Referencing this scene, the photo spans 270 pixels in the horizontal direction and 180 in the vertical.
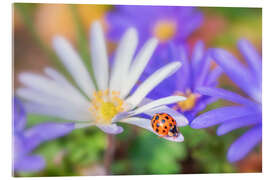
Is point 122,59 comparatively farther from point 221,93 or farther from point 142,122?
point 221,93

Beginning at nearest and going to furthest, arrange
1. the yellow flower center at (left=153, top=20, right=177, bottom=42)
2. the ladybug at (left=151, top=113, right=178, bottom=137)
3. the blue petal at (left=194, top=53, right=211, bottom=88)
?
the ladybug at (left=151, top=113, right=178, bottom=137)
the blue petal at (left=194, top=53, right=211, bottom=88)
the yellow flower center at (left=153, top=20, right=177, bottom=42)

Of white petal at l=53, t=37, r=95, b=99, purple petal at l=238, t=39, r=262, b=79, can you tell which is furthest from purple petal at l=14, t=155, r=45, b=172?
purple petal at l=238, t=39, r=262, b=79

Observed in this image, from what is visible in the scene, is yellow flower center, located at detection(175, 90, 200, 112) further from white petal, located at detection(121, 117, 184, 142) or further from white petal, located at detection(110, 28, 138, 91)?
white petal, located at detection(110, 28, 138, 91)

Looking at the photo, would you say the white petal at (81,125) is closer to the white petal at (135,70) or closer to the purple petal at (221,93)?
the white petal at (135,70)

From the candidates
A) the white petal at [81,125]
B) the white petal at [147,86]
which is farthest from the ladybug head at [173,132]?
the white petal at [81,125]

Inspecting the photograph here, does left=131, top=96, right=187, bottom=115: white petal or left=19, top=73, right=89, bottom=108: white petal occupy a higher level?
left=19, top=73, right=89, bottom=108: white petal

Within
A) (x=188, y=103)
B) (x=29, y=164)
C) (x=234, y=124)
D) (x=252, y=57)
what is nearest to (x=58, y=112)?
(x=29, y=164)

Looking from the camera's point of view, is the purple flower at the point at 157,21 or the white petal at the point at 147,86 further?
the purple flower at the point at 157,21
